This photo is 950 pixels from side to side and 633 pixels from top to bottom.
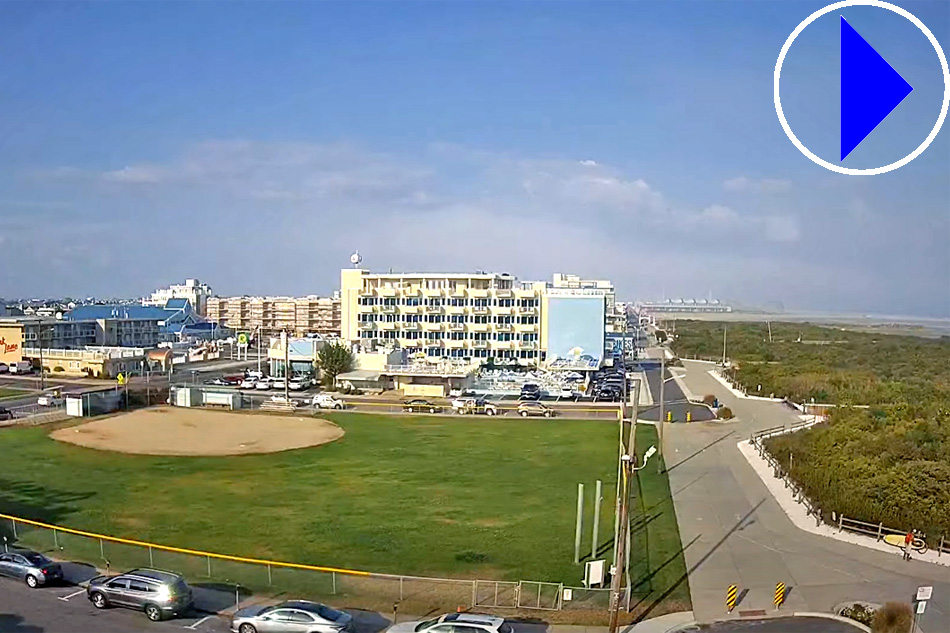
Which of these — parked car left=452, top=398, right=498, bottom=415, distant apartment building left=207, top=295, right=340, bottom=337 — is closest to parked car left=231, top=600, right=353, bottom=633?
parked car left=452, top=398, right=498, bottom=415

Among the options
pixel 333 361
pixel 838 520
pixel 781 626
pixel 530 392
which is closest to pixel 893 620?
pixel 781 626

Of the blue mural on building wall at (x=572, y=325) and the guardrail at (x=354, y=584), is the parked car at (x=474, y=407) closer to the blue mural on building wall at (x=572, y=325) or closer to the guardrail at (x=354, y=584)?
the blue mural on building wall at (x=572, y=325)

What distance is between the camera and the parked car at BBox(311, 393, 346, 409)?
1885 inches

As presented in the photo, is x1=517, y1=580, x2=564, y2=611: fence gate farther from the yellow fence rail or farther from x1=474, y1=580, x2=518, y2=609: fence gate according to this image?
the yellow fence rail

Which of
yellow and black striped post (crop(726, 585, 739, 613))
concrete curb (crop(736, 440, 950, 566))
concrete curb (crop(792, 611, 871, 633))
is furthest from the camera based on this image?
concrete curb (crop(736, 440, 950, 566))

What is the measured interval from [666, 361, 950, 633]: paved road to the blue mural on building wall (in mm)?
35849

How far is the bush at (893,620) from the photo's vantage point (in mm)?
14883

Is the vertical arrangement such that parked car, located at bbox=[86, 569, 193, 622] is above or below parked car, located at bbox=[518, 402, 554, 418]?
above

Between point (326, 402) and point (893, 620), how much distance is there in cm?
3779

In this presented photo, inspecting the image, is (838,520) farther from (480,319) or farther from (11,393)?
(11,393)

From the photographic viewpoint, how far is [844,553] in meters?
20.5

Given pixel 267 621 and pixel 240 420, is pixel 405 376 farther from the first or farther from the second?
pixel 267 621

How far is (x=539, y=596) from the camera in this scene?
15852 millimetres

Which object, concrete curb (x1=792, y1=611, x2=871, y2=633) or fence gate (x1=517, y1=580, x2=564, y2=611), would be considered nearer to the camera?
concrete curb (x1=792, y1=611, x2=871, y2=633)
